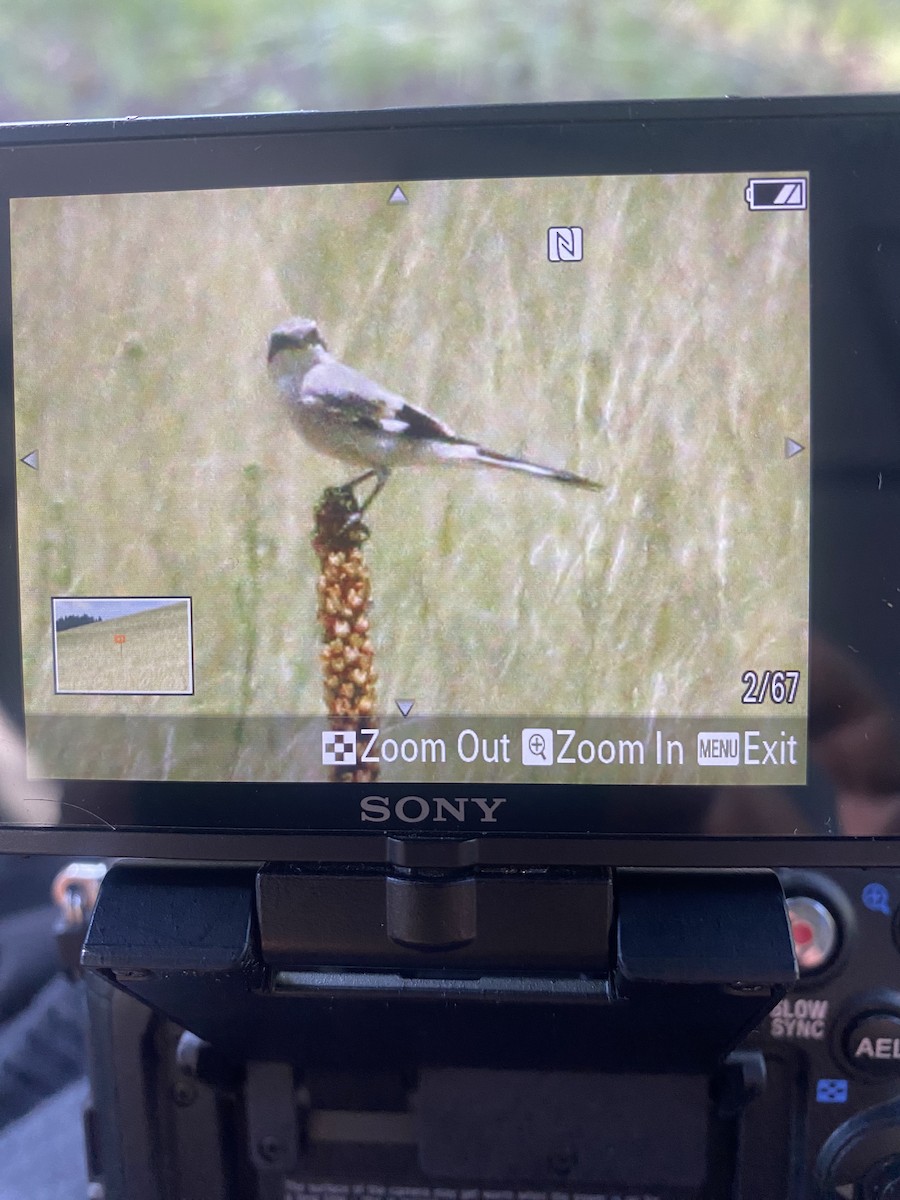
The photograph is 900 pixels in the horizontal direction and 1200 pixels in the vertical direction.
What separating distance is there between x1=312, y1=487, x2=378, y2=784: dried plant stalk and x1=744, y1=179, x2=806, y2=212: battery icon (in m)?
Answer: 0.36

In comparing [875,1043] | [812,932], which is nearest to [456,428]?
[812,932]

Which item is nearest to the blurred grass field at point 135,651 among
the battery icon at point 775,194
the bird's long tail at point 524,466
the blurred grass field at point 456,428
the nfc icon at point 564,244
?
the blurred grass field at point 456,428

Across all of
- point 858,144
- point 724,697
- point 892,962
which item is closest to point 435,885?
point 724,697

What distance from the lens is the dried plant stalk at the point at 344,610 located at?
74cm

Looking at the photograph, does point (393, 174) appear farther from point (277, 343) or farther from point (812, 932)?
point (812, 932)

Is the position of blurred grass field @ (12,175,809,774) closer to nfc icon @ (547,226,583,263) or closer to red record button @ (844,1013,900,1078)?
nfc icon @ (547,226,583,263)

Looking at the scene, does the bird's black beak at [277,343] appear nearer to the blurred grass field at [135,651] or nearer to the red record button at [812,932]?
the blurred grass field at [135,651]

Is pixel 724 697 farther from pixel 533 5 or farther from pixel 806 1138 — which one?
pixel 533 5

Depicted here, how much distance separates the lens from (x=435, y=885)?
0.75m

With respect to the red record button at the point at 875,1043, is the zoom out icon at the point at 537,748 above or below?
above

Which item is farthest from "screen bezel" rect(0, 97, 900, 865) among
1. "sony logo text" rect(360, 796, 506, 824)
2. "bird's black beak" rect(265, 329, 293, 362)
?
"bird's black beak" rect(265, 329, 293, 362)

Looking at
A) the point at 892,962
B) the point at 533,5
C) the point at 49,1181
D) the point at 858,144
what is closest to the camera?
the point at 858,144

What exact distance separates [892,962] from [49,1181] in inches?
36.0

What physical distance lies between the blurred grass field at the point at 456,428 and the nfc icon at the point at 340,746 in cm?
2
